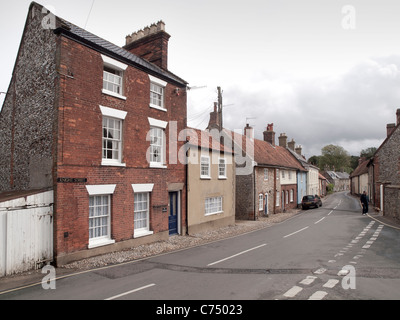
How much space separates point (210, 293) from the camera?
6.80 metres

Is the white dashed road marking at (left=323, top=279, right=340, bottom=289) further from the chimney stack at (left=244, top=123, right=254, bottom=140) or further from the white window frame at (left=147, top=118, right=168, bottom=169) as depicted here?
the chimney stack at (left=244, top=123, right=254, bottom=140)

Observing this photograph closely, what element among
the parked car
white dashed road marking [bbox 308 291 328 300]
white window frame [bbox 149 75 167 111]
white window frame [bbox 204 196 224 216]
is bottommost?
the parked car

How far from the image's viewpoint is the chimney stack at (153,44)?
1622cm

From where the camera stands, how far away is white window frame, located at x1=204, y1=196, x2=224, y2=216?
18172 millimetres

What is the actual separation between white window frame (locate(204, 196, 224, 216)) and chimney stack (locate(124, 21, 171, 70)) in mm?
9045

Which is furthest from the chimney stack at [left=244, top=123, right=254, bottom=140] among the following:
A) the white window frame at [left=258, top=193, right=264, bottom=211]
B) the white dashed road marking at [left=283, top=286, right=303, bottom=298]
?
the white dashed road marking at [left=283, top=286, right=303, bottom=298]

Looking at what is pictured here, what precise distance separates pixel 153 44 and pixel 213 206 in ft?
36.8

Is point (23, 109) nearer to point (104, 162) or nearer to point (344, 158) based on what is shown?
point (104, 162)

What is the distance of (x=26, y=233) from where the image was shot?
9.06 m

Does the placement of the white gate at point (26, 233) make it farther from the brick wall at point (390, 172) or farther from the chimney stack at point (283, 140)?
the chimney stack at point (283, 140)

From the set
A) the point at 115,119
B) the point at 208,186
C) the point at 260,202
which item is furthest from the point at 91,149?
the point at 260,202

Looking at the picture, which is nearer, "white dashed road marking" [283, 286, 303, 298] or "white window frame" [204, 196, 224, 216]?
"white dashed road marking" [283, 286, 303, 298]
